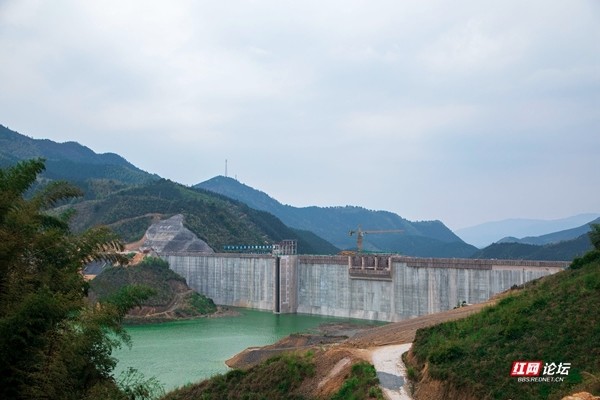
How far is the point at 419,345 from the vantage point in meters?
18.6

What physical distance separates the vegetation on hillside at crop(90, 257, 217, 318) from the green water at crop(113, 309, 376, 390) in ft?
11.1

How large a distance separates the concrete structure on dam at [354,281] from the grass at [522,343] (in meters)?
25.1

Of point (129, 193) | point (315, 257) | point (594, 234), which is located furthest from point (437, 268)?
point (129, 193)

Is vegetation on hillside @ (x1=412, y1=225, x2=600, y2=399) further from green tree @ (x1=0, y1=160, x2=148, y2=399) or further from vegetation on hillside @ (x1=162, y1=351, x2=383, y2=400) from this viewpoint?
green tree @ (x1=0, y1=160, x2=148, y2=399)

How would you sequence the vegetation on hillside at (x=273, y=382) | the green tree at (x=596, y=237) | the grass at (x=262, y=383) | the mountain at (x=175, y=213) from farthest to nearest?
the mountain at (x=175, y=213), the green tree at (x=596, y=237), the grass at (x=262, y=383), the vegetation on hillside at (x=273, y=382)

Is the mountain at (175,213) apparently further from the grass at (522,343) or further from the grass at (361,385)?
the grass at (522,343)

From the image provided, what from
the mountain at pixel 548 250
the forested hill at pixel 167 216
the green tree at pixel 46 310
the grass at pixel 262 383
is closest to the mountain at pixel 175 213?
the forested hill at pixel 167 216

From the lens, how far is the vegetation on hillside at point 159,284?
6234 centimetres

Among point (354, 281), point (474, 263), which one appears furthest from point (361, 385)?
point (354, 281)

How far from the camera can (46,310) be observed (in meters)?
9.66

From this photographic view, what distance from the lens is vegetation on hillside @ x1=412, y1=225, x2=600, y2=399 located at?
43.6 feet

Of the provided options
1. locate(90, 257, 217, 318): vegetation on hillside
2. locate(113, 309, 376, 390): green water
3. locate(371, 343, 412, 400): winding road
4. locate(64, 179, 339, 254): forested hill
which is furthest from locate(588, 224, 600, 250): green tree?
locate(64, 179, 339, 254): forested hill

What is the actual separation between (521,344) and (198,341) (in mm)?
32351

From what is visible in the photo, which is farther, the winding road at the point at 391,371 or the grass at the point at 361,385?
the grass at the point at 361,385
